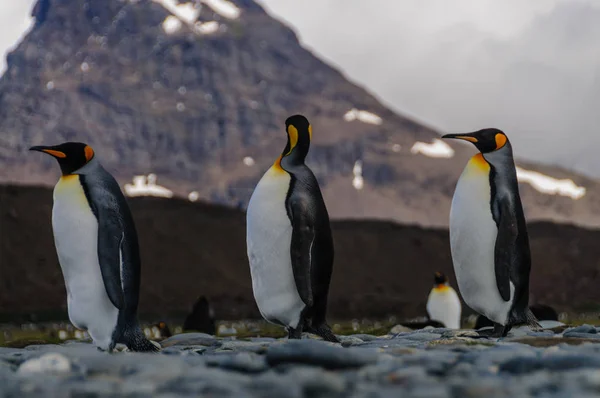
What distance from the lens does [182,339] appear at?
9164 millimetres

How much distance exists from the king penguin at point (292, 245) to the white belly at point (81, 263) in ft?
4.74

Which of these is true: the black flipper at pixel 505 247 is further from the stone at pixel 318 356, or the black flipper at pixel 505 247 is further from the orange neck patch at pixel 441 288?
the orange neck patch at pixel 441 288

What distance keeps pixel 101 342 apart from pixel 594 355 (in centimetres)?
438

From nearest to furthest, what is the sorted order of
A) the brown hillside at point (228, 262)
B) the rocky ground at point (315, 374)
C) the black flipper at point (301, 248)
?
the rocky ground at point (315, 374) → the black flipper at point (301, 248) → the brown hillside at point (228, 262)

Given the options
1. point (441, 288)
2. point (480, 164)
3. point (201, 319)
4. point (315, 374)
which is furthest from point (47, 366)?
point (201, 319)

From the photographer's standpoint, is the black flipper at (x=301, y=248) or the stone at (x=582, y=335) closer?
the stone at (x=582, y=335)

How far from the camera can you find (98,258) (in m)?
7.49

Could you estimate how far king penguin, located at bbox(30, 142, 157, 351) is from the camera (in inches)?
294

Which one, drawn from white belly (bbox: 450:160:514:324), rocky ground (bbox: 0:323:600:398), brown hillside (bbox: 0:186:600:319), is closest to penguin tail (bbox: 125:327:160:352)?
rocky ground (bbox: 0:323:600:398)

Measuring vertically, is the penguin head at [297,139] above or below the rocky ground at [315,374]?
above

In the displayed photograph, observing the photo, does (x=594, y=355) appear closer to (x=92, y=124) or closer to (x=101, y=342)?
(x=101, y=342)

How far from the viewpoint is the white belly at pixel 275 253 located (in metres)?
8.04

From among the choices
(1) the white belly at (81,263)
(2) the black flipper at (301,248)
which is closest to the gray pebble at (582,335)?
(2) the black flipper at (301,248)

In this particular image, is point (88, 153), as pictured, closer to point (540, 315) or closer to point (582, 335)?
point (582, 335)
